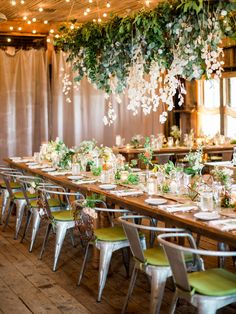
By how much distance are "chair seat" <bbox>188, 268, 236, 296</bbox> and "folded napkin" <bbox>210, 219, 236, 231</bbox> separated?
11.6 inches

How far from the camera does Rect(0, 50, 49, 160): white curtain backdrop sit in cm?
1123

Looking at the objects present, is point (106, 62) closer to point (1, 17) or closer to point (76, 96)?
point (1, 17)

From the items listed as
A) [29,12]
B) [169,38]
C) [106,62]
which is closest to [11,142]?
[29,12]

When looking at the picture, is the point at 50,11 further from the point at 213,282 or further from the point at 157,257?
the point at 213,282

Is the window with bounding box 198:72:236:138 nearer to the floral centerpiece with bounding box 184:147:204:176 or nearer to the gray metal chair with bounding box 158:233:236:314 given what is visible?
the floral centerpiece with bounding box 184:147:204:176

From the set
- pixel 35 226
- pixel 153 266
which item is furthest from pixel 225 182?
pixel 35 226

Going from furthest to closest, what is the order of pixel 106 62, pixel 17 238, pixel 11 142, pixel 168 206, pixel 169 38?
1. pixel 11 142
2. pixel 17 238
3. pixel 106 62
4. pixel 169 38
5. pixel 168 206

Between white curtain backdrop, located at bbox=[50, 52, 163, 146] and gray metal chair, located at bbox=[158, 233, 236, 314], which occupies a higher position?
white curtain backdrop, located at bbox=[50, 52, 163, 146]

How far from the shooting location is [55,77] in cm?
1154

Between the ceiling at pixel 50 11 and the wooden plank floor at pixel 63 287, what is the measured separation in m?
3.81

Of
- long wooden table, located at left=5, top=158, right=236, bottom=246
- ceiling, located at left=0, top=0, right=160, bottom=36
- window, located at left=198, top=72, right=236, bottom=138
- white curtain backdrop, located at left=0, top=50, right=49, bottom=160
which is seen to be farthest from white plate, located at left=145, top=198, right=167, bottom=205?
white curtain backdrop, located at left=0, top=50, right=49, bottom=160

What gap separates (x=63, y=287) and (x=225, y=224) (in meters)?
1.80

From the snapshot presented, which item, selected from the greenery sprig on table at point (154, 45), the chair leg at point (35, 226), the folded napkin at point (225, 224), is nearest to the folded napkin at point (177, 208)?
the folded napkin at point (225, 224)

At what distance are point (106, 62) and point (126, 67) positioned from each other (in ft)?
0.72
